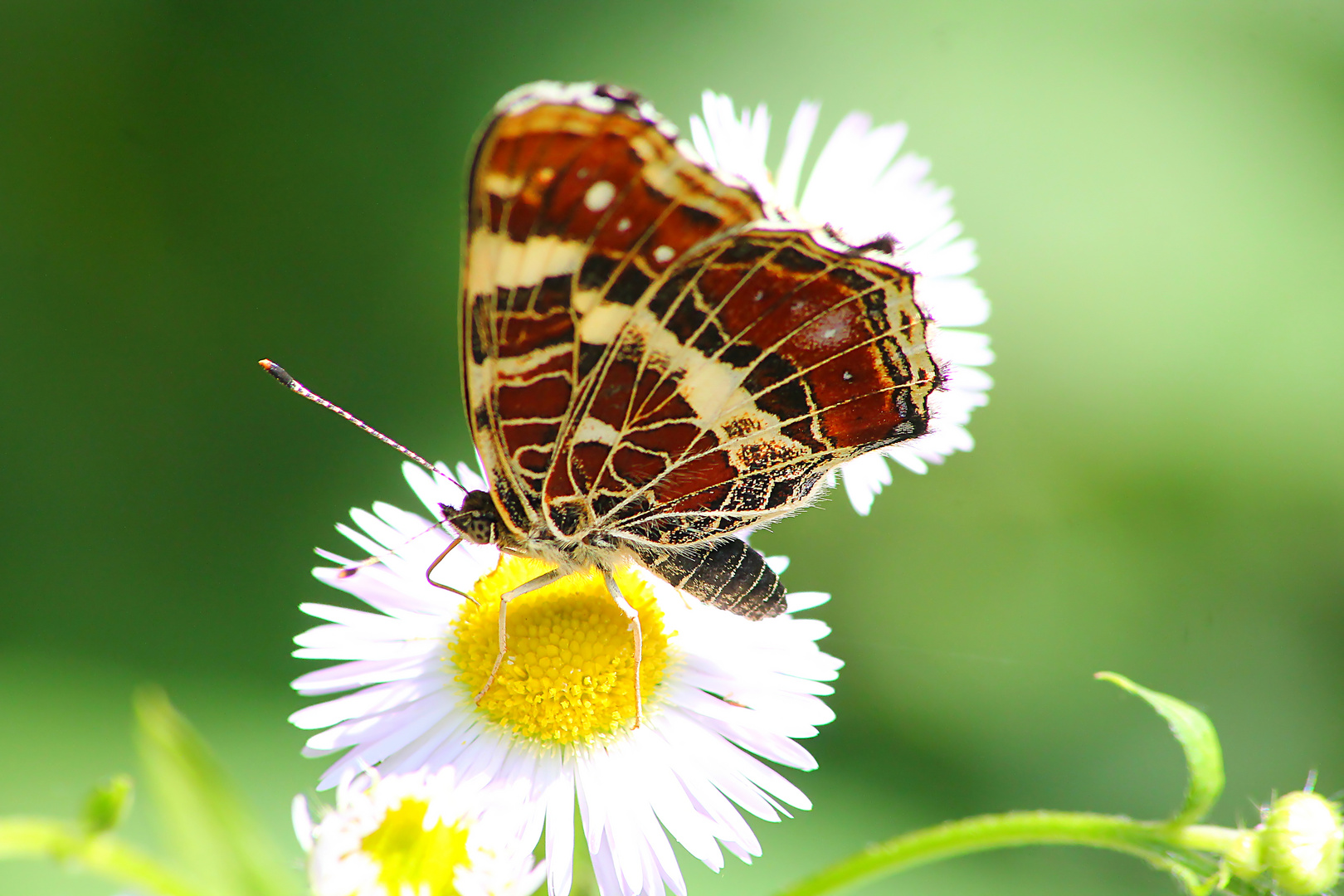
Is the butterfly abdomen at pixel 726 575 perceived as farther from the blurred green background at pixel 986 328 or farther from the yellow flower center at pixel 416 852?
the blurred green background at pixel 986 328

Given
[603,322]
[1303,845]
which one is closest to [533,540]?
[603,322]

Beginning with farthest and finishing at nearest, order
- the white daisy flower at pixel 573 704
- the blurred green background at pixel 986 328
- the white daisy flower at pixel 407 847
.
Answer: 1. the blurred green background at pixel 986 328
2. the white daisy flower at pixel 573 704
3. the white daisy flower at pixel 407 847

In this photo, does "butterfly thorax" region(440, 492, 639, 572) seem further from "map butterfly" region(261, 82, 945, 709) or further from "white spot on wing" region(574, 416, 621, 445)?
"white spot on wing" region(574, 416, 621, 445)

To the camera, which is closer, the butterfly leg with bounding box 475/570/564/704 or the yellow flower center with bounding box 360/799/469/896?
the yellow flower center with bounding box 360/799/469/896

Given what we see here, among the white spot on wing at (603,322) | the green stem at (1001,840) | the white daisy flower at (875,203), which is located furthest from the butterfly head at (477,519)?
the green stem at (1001,840)

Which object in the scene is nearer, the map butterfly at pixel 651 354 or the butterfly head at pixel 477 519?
the map butterfly at pixel 651 354

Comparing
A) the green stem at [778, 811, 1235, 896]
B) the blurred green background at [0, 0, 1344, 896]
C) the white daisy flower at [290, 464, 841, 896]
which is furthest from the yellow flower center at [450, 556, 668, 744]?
the blurred green background at [0, 0, 1344, 896]

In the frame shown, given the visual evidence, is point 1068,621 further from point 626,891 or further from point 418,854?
point 418,854
